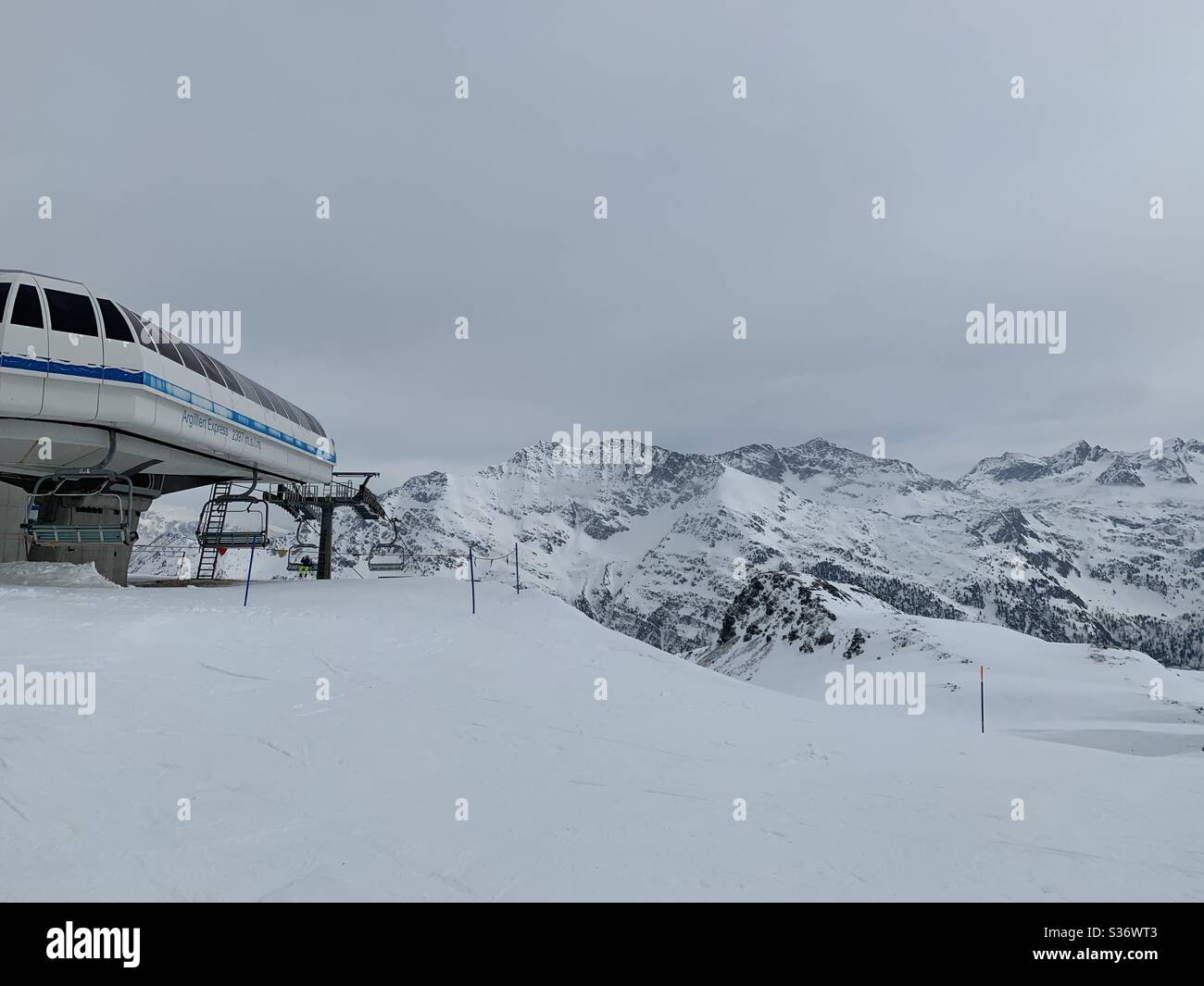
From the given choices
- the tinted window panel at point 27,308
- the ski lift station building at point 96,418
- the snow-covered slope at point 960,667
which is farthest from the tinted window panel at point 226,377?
the snow-covered slope at point 960,667

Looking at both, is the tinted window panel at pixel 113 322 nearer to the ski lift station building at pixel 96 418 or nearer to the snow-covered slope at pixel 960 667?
the ski lift station building at pixel 96 418

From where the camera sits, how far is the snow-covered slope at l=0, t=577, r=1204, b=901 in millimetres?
6082

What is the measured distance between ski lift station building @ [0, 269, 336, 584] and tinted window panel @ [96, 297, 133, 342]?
0.03 metres

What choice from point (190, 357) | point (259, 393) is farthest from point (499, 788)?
point (259, 393)

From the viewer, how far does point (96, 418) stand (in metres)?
19.1

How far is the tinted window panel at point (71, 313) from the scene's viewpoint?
18609 mm

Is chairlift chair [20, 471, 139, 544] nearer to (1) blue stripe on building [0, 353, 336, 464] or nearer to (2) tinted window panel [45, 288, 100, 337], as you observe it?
(1) blue stripe on building [0, 353, 336, 464]

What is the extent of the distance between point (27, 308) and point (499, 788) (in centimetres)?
1882

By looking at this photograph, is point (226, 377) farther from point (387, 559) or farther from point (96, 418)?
point (387, 559)

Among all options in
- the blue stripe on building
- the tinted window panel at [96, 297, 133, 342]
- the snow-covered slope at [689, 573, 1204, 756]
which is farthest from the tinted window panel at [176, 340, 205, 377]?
the snow-covered slope at [689, 573, 1204, 756]
